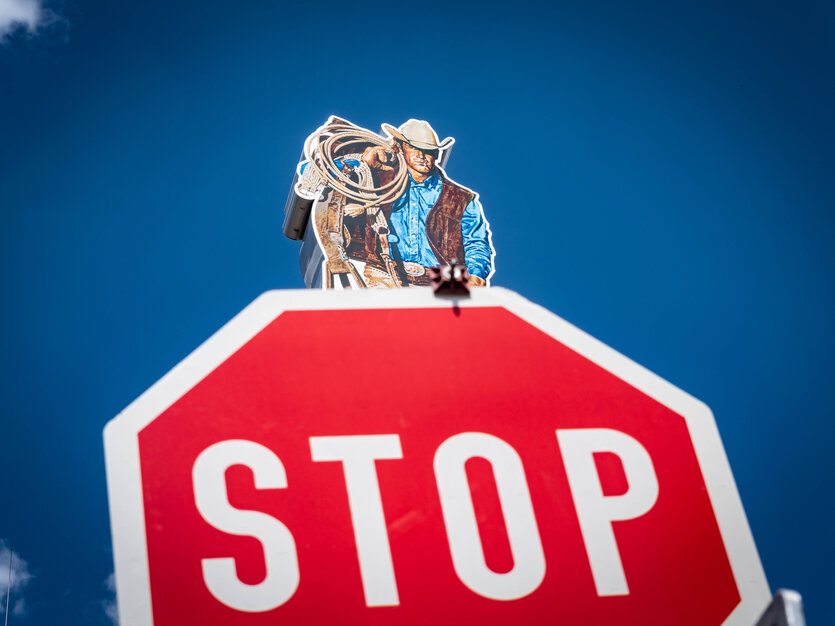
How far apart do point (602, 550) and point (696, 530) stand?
0.23 metres

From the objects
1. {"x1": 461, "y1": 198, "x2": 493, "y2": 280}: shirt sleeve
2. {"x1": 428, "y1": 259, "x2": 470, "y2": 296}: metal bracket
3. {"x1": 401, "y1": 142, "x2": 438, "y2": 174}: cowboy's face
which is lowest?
{"x1": 428, "y1": 259, "x2": 470, "y2": 296}: metal bracket

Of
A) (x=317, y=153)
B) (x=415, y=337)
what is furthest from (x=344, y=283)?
(x=415, y=337)

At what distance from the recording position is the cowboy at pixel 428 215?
27.6 m

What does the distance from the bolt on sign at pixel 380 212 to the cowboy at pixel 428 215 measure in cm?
3

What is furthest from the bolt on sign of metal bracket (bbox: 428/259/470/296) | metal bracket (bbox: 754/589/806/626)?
metal bracket (bbox: 754/589/806/626)

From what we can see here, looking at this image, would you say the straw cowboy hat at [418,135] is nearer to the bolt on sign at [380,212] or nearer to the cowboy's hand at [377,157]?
the bolt on sign at [380,212]

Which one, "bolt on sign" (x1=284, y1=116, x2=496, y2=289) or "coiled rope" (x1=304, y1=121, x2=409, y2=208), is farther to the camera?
"coiled rope" (x1=304, y1=121, x2=409, y2=208)

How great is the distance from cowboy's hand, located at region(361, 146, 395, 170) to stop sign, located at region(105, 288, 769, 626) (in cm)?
2671

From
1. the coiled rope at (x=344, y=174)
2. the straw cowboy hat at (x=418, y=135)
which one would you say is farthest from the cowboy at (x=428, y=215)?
the coiled rope at (x=344, y=174)

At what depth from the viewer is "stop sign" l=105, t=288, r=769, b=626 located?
6.75 feet


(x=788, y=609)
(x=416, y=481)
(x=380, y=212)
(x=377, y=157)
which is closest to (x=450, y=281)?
(x=416, y=481)

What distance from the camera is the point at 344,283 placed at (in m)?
26.3

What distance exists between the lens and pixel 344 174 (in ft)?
92.6

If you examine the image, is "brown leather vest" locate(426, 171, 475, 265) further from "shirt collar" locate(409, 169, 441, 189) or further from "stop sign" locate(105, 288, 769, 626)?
"stop sign" locate(105, 288, 769, 626)
